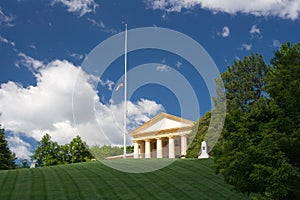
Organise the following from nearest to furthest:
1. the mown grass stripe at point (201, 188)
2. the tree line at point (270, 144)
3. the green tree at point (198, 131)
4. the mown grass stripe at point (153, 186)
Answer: the tree line at point (270, 144)
the mown grass stripe at point (153, 186)
the mown grass stripe at point (201, 188)
the green tree at point (198, 131)

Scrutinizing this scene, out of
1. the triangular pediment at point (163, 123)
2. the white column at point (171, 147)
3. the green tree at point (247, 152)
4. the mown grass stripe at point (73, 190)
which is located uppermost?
the triangular pediment at point (163, 123)

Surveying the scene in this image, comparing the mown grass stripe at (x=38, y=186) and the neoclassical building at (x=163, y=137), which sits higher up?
the neoclassical building at (x=163, y=137)

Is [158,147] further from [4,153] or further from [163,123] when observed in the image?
[4,153]

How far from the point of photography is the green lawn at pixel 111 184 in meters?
17.1

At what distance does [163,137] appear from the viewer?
64.8 meters

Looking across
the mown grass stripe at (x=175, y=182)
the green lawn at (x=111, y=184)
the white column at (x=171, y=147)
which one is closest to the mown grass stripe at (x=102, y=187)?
the green lawn at (x=111, y=184)

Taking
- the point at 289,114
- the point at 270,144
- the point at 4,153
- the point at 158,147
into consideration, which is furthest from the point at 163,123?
the point at 270,144

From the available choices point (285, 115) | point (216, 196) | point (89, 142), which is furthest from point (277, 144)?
point (89, 142)

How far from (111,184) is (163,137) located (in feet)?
151

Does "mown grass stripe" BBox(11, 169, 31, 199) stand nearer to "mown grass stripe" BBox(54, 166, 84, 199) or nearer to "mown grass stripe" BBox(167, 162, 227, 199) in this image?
"mown grass stripe" BBox(54, 166, 84, 199)

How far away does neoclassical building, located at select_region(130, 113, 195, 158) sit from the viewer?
57.2 m

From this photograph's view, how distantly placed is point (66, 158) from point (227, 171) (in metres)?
57.3

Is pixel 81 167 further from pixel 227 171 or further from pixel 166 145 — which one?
pixel 166 145

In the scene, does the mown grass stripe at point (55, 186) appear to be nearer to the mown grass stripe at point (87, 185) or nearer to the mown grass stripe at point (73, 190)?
the mown grass stripe at point (73, 190)
